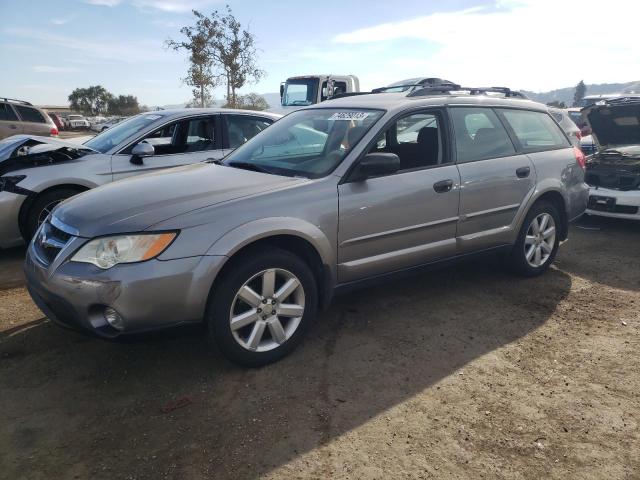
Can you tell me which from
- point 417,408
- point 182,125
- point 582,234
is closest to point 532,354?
point 417,408

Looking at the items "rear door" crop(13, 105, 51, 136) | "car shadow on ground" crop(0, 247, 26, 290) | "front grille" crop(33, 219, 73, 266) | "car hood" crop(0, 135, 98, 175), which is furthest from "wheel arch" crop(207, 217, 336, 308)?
"rear door" crop(13, 105, 51, 136)

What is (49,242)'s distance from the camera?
10.1ft

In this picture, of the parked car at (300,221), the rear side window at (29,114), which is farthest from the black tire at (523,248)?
the rear side window at (29,114)

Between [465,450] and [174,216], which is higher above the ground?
[174,216]

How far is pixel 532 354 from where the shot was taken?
3.32 metres

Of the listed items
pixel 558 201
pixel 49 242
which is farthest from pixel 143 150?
pixel 558 201

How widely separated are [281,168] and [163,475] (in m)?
2.13

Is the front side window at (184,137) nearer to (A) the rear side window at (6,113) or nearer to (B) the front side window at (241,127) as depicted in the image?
(B) the front side window at (241,127)

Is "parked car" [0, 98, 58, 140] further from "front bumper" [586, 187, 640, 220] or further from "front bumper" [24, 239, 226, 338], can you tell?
"front bumper" [586, 187, 640, 220]

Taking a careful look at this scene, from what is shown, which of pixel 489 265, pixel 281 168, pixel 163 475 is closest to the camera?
pixel 163 475

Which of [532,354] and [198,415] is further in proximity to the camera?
[532,354]

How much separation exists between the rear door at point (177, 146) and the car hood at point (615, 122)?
510 centimetres

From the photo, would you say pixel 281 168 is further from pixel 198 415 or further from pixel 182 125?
pixel 182 125

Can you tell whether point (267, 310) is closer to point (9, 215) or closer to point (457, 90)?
point (457, 90)
